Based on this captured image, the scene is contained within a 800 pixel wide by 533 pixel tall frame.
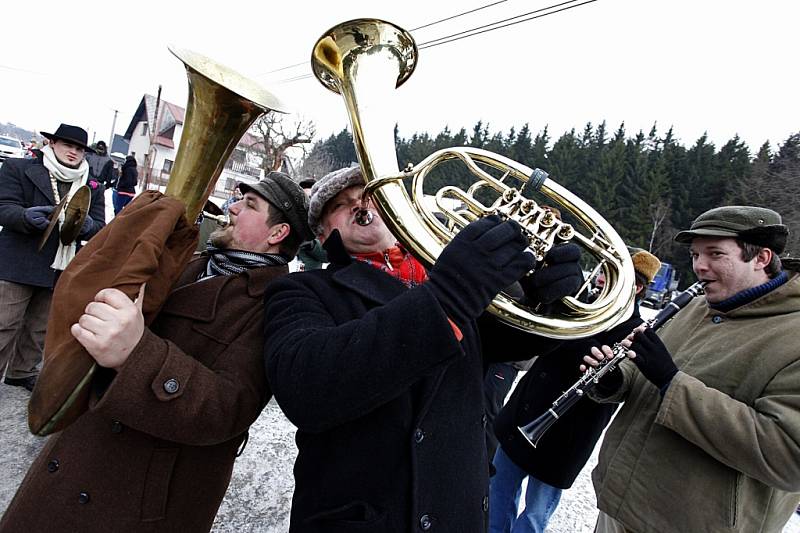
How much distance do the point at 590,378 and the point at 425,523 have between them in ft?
3.82

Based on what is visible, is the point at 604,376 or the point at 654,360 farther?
the point at 604,376

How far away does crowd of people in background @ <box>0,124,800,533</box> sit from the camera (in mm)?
1072

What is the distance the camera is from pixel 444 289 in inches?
41.7

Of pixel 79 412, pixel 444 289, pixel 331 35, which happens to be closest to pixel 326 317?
pixel 444 289

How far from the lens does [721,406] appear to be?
5.08 feet

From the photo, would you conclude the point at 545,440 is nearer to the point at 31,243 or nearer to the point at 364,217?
the point at 364,217

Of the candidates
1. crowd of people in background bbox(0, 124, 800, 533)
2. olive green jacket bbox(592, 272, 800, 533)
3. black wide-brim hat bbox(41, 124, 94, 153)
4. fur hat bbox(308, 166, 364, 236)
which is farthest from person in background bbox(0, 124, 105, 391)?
olive green jacket bbox(592, 272, 800, 533)

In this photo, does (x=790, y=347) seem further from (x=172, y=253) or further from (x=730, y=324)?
(x=172, y=253)

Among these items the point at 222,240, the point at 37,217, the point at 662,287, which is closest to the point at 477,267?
the point at 222,240

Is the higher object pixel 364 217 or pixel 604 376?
pixel 364 217

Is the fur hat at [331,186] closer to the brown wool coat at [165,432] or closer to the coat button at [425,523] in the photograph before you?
the brown wool coat at [165,432]

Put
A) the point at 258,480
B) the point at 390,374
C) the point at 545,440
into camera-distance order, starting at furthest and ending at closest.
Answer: the point at 258,480, the point at 545,440, the point at 390,374

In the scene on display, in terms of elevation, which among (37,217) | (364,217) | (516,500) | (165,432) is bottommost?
(516,500)

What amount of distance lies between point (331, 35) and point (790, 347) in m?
2.05
